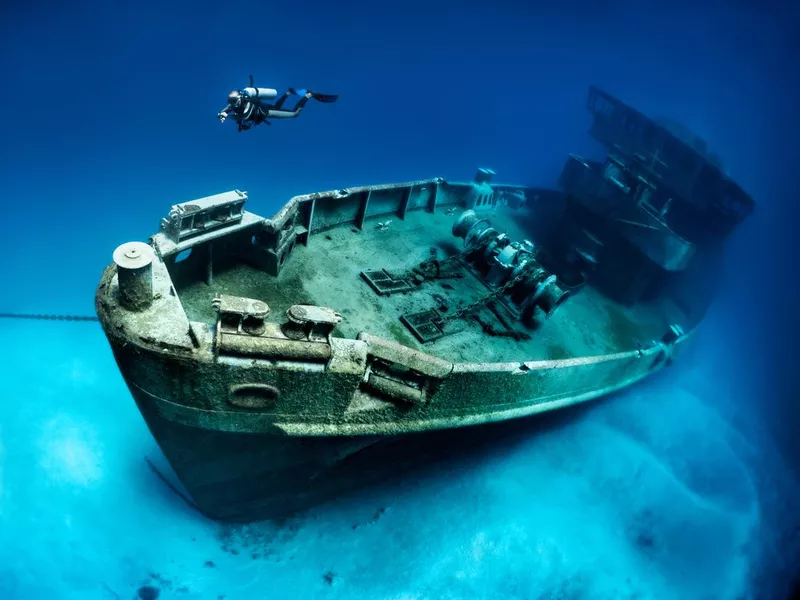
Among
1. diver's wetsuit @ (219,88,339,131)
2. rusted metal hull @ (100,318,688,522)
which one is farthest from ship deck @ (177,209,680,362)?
diver's wetsuit @ (219,88,339,131)

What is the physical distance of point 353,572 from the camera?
20.9 feet

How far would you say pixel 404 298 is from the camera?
707cm

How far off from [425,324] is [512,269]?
232 centimetres

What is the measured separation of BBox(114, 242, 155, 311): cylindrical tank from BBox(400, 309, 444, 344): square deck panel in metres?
3.61

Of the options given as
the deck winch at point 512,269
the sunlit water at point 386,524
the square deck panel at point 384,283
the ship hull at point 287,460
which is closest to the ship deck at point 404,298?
the square deck panel at point 384,283

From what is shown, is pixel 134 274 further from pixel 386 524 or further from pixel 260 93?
pixel 386 524

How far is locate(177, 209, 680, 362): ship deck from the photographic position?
6090mm

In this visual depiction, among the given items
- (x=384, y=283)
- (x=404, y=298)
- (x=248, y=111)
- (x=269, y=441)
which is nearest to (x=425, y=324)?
(x=404, y=298)

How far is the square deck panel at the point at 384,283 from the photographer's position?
22.7 feet

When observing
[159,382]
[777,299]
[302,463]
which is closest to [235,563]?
[302,463]

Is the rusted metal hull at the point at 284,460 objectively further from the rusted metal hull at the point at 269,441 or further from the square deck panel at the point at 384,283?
the square deck panel at the point at 384,283

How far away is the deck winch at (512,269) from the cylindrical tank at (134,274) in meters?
5.46

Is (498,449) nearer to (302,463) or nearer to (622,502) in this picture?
(622,502)

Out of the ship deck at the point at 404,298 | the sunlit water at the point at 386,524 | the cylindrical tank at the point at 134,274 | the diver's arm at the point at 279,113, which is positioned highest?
the diver's arm at the point at 279,113
